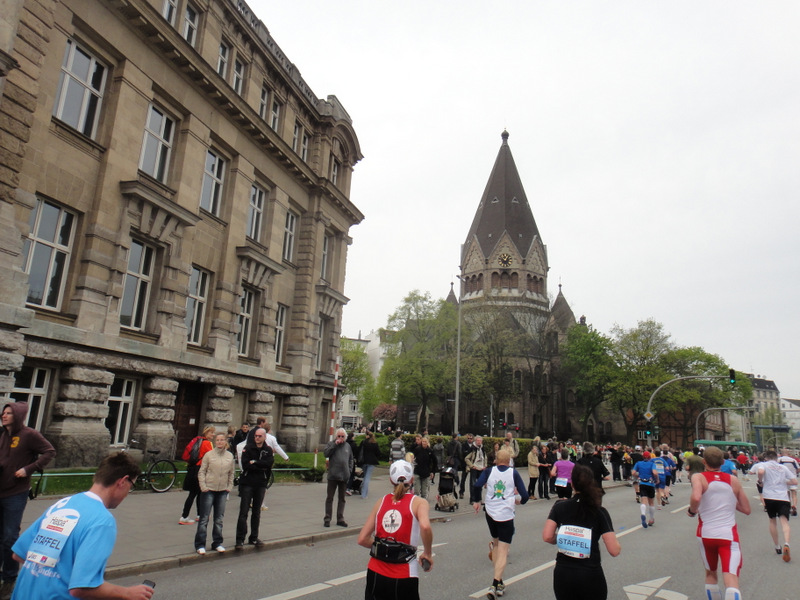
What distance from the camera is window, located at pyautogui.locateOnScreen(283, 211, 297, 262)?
976 inches

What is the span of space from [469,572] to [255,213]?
1799cm

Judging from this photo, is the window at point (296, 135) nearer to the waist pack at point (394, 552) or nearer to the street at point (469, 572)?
the street at point (469, 572)

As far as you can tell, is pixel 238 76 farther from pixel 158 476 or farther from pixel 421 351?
pixel 421 351

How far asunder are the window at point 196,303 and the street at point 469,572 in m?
10.4

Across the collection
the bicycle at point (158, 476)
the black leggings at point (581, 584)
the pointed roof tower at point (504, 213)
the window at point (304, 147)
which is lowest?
the bicycle at point (158, 476)

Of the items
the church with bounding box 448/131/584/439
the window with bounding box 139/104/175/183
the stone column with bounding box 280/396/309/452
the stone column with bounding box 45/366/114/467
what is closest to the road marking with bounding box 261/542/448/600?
the stone column with bounding box 45/366/114/467

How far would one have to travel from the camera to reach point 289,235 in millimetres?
25203

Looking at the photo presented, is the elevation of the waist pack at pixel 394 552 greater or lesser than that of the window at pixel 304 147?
lesser

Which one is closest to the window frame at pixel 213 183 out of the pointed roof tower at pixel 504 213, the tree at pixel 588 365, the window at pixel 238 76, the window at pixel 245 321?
the window at pixel 238 76

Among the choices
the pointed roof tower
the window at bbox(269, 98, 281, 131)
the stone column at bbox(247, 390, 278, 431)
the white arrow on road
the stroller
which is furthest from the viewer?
the pointed roof tower

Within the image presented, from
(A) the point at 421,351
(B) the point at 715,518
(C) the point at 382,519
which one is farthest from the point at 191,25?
(A) the point at 421,351

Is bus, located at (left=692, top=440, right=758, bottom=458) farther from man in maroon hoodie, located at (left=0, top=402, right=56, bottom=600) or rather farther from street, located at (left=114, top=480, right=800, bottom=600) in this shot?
man in maroon hoodie, located at (left=0, top=402, right=56, bottom=600)

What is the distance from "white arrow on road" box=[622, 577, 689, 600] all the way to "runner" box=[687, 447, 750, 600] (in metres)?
0.72

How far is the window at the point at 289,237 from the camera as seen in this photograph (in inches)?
976
